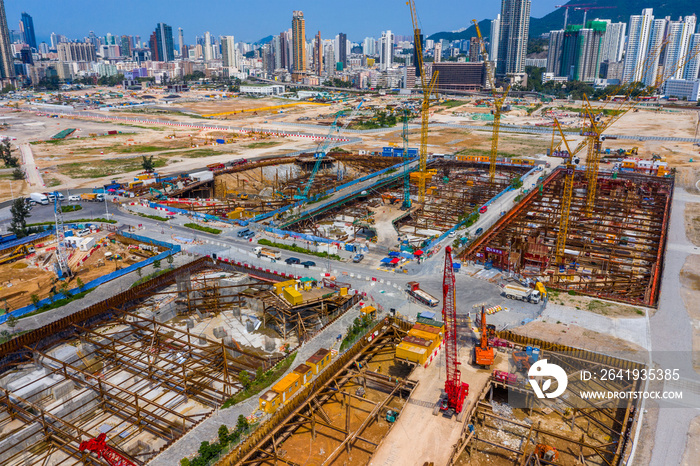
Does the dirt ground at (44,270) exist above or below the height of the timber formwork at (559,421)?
above

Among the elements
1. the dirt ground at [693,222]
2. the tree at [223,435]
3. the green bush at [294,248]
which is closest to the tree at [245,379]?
the tree at [223,435]

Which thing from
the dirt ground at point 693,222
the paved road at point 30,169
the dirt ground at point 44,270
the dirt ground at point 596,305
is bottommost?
the dirt ground at point 44,270

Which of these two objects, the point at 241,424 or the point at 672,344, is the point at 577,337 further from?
the point at 241,424

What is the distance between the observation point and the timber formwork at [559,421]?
25.7 meters

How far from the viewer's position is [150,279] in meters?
42.6

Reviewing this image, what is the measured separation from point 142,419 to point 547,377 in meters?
24.9

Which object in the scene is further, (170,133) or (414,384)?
(170,133)

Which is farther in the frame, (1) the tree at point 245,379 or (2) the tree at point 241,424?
(1) the tree at point 245,379

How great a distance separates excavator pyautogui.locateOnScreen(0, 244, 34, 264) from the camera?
50.8 m

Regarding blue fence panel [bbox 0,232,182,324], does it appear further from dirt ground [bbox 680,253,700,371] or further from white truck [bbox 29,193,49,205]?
dirt ground [bbox 680,253,700,371]

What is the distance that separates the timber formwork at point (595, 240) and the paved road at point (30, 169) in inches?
2797

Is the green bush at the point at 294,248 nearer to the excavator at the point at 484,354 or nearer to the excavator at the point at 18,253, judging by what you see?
the excavator at the point at 484,354

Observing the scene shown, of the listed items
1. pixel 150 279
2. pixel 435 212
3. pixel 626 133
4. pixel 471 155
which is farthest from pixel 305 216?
pixel 626 133

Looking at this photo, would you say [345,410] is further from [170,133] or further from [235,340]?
[170,133]
